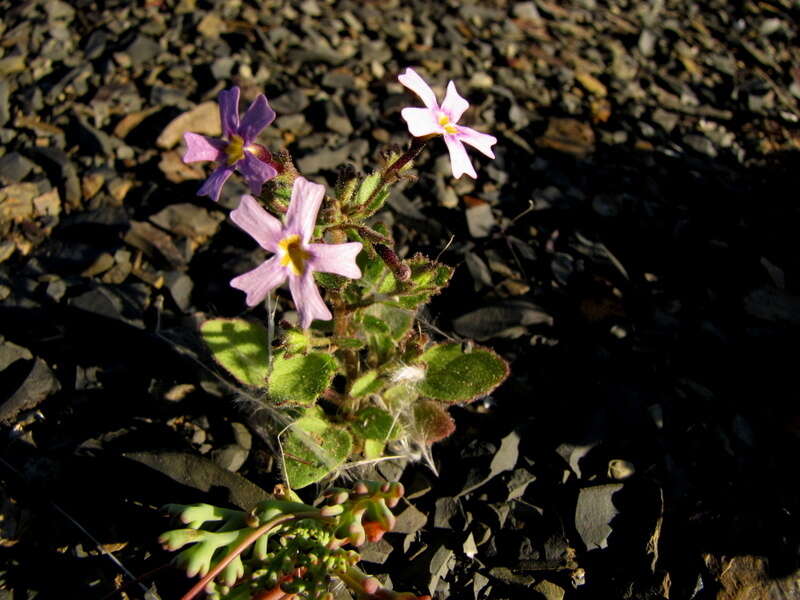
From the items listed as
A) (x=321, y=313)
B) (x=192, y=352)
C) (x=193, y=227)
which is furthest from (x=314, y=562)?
(x=193, y=227)

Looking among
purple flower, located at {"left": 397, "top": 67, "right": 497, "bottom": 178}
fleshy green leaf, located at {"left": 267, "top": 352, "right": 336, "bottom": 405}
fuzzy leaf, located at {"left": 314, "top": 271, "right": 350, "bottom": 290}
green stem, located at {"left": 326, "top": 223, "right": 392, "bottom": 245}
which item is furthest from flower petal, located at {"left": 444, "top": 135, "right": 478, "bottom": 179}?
fleshy green leaf, located at {"left": 267, "top": 352, "right": 336, "bottom": 405}

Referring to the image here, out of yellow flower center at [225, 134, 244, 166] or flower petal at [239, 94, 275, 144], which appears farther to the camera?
yellow flower center at [225, 134, 244, 166]

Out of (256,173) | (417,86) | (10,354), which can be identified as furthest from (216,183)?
(10,354)

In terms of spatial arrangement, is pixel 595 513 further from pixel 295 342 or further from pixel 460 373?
pixel 295 342

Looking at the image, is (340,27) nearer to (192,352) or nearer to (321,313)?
(192,352)

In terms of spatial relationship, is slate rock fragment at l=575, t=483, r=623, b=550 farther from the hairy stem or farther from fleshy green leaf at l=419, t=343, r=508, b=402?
the hairy stem
